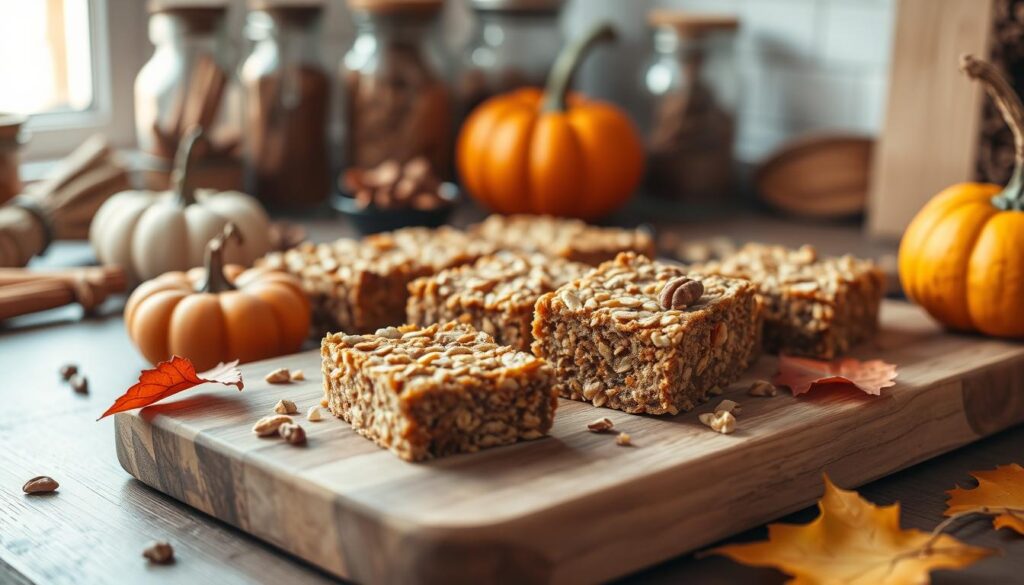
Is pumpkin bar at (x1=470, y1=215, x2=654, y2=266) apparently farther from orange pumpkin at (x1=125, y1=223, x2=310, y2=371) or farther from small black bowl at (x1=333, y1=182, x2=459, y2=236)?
orange pumpkin at (x1=125, y1=223, x2=310, y2=371)

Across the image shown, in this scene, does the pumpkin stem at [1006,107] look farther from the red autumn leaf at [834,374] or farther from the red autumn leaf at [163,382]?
the red autumn leaf at [163,382]

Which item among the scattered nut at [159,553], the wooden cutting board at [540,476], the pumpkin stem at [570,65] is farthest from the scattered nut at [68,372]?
the pumpkin stem at [570,65]

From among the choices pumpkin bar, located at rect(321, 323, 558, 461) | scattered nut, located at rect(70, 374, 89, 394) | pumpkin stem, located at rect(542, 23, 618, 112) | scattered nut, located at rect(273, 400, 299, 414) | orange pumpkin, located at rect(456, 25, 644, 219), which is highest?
pumpkin stem, located at rect(542, 23, 618, 112)

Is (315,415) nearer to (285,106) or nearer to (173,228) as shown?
(173,228)

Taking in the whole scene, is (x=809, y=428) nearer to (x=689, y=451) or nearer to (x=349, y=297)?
(x=689, y=451)

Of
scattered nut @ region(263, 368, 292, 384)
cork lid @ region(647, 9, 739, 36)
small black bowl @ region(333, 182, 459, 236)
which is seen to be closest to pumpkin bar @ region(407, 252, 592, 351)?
scattered nut @ region(263, 368, 292, 384)

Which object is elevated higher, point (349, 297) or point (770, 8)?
point (770, 8)

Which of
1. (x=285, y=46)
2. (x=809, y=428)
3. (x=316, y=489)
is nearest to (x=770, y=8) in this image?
(x=285, y=46)
